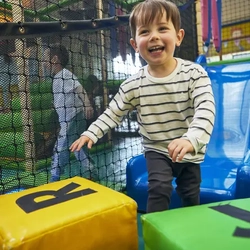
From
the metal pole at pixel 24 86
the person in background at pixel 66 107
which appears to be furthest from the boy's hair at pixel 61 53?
the metal pole at pixel 24 86

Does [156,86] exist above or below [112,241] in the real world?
above

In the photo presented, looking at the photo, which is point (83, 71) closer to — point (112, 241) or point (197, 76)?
point (197, 76)

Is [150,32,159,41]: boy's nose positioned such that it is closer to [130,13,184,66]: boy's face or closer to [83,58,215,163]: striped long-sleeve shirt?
[130,13,184,66]: boy's face

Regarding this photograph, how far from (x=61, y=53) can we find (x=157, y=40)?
2.31 feet

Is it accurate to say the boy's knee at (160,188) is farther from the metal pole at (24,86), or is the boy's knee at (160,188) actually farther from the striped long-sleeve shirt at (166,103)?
the metal pole at (24,86)

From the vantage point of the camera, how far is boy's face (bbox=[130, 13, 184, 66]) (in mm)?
873

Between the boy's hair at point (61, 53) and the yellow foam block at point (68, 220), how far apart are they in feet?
2.52

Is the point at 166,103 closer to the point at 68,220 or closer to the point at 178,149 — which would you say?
the point at 178,149

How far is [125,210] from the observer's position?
72cm

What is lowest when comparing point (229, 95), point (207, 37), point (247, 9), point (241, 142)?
point (241, 142)

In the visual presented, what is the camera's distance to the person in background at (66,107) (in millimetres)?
1484

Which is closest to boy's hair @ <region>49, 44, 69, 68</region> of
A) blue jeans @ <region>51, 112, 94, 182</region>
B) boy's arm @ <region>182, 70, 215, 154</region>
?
blue jeans @ <region>51, 112, 94, 182</region>

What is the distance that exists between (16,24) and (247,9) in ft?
14.7

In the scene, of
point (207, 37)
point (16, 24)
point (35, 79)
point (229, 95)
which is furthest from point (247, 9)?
point (16, 24)
